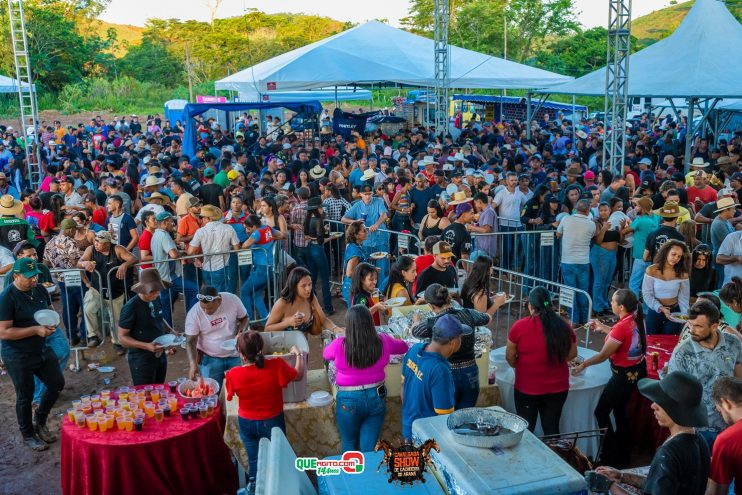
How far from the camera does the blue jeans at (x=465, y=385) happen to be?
486 cm

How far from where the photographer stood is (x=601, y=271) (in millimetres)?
9016

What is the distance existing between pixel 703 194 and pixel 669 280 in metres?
4.29

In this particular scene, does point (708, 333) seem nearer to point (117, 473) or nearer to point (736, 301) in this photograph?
point (736, 301)

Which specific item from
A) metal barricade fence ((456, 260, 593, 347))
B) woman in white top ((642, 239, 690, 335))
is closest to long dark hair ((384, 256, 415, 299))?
metal barricade fence ((456, 260, 593, 347))

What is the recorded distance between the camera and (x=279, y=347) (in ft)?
18.2

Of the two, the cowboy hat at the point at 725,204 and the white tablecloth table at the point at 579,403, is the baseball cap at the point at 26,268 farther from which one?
the cowboy hat at the point at 725,204

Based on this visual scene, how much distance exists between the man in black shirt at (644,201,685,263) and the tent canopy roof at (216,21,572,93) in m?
11.0

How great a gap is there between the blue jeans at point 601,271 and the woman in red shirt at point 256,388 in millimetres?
5207

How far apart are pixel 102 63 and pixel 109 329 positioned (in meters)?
48.3

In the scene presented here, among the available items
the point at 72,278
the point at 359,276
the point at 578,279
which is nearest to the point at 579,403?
the point at 359,276

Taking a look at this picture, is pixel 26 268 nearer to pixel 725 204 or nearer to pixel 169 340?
pixel 169 340

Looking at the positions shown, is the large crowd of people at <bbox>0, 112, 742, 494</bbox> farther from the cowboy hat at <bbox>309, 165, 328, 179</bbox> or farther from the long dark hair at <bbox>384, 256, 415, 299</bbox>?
the cowboy hat at <bbox>309, 165, 328, 179</bbox>

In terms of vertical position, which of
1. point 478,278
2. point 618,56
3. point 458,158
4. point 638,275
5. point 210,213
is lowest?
point 638,275

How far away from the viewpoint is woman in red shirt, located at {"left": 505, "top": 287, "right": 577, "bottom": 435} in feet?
16.3
